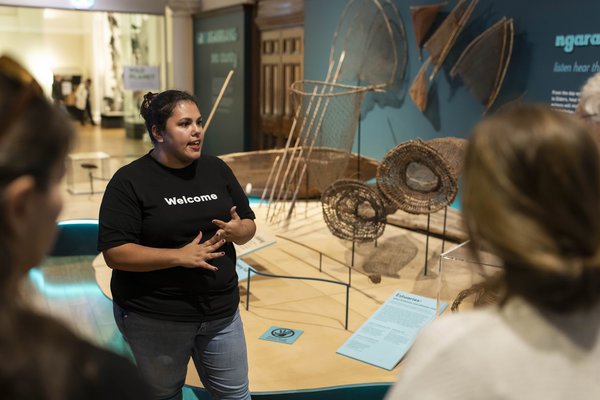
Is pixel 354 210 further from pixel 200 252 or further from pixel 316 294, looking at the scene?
pixel 200 252

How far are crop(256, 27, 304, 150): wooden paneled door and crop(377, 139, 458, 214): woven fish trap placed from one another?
3.53 meters

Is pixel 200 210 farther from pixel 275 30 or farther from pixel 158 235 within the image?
pixel 275 30

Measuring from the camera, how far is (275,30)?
8.11 metres

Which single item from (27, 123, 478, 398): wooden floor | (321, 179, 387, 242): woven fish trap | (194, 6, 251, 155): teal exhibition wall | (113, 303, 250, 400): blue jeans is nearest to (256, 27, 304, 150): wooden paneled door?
(194, 6, 251, 155): teal exhibition wall

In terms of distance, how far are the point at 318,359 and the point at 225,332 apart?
3.60 feet

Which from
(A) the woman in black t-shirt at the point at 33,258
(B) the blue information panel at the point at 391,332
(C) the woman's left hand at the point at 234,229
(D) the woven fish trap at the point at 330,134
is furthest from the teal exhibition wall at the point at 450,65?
(A) the woman in black t-shirt at the point at 33,258

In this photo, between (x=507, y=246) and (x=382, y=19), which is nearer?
(x=507, y=246)

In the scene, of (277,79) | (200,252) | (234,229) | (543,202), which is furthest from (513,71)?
(543,202)

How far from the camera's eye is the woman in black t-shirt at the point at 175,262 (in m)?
1.91

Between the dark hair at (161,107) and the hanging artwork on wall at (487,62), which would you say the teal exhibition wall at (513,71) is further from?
the dark hair at (161,107)

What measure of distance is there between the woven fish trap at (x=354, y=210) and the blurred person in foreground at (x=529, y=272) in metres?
3.45

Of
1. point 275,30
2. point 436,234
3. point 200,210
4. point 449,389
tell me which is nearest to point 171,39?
point 275,30

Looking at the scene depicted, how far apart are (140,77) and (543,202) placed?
817cm

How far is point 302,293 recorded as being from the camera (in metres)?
3.98
